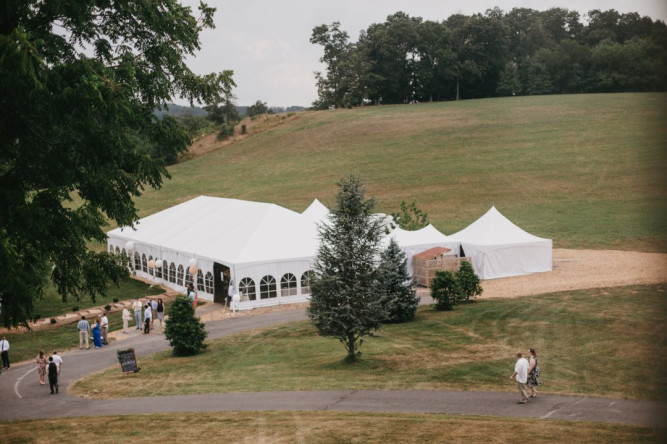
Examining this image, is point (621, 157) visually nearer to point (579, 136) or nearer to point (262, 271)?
point (579, 136)

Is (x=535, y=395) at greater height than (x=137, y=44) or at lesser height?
lesser

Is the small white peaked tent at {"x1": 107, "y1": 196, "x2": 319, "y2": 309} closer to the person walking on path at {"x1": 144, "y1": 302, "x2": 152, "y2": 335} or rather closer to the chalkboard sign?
the person walking on path at {"x1": 144, "y1": 302, "x2": 152, "y2": 335}

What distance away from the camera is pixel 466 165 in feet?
208

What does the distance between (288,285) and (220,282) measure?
4.01m

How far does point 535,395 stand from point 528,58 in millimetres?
93369

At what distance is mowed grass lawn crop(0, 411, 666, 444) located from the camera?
1091cm

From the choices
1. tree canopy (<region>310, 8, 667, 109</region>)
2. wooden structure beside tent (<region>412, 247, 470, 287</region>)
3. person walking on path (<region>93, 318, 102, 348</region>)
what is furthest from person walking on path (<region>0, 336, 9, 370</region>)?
tree canopy (<region>310, 8, 667, 109</region>)

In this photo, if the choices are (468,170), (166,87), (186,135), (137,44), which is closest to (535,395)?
(186,135)

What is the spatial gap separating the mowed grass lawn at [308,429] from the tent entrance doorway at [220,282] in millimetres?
16220

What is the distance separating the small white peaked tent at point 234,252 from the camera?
93.6ft

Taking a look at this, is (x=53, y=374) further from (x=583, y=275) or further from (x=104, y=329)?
(x=583, y=275)

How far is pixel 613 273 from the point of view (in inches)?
1171

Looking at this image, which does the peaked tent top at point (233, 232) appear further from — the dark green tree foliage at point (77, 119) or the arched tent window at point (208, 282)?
the dark green tree foliage at point (77, 119)

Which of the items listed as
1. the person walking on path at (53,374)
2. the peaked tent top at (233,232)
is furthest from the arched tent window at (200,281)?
the person walking on path at (53,374)
